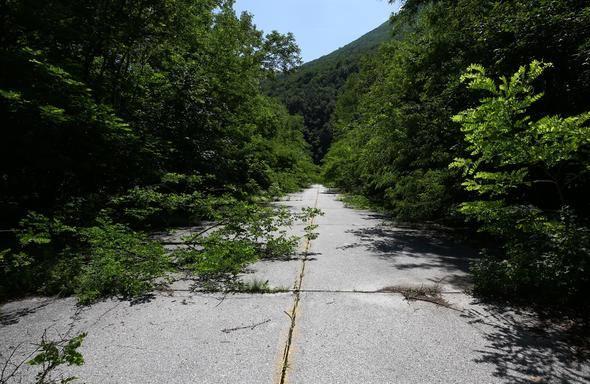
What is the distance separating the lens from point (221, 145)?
475 inches

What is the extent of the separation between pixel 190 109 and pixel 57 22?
14.3 ft

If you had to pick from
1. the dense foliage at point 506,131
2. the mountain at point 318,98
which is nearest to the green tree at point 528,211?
the dense foliage at point 506,131

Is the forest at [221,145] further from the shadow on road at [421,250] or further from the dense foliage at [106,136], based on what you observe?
the shadow on road at [421,250]

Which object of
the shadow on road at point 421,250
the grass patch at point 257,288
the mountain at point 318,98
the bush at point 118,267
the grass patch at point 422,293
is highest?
the mountain at point 318,98

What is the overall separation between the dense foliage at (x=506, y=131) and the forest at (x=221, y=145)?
0.09 ft

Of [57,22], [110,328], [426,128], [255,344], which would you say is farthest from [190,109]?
[255,344]

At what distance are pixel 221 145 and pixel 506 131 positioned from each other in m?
9.89

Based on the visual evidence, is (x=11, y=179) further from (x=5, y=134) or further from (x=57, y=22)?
(x=57, y=22)

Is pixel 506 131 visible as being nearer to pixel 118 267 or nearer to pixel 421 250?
pixel 421 250

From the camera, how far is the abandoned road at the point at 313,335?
8.73 feet

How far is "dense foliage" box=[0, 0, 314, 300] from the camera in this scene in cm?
481

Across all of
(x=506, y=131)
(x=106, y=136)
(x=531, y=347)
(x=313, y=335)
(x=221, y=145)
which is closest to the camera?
(x=531, y=347)

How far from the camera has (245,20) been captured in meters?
19.2

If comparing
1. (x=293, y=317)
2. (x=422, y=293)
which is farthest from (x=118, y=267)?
(x=422, y=293)
